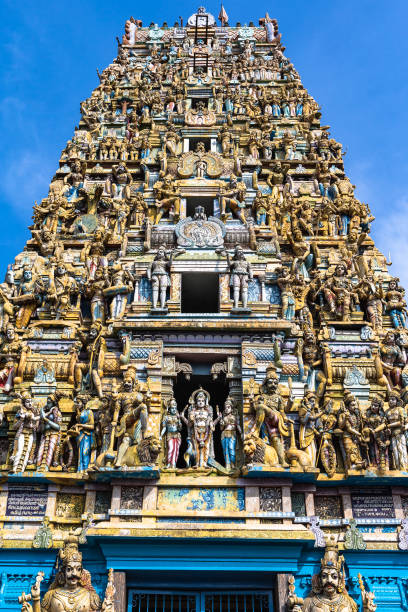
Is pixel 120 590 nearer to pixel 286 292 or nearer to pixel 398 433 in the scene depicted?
pixel 398 433

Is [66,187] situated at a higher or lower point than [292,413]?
higher

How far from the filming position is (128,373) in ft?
50.9

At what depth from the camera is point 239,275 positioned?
1777 centimetres

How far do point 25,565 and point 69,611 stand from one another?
2093mm

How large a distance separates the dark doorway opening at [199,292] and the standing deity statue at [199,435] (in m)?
4.30

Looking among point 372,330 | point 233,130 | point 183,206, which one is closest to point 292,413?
point 372,330

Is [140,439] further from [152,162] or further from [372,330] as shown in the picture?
[152,162]

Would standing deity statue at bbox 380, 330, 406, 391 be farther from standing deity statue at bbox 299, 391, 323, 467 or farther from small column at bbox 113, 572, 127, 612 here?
small column at bbox 113, 572, 127, 612

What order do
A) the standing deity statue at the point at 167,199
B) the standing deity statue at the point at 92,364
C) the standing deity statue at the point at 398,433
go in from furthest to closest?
the standing deity statue at the point at 167,199, the standing deity statue at the point at 92,364, the standing deity statue at the point at 398,433

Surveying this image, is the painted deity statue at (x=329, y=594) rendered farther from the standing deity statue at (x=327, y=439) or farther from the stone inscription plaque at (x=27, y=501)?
the stone inscription plaque at (x=27, y=501)

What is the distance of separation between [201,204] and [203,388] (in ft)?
20.9

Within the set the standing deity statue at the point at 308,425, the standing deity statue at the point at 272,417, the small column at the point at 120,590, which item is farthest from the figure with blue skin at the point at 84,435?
the standing deity statue at the point at 308,425

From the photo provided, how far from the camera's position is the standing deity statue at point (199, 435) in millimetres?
14812

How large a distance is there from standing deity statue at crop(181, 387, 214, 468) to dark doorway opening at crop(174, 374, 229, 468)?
113cm
